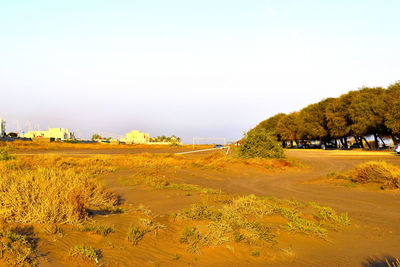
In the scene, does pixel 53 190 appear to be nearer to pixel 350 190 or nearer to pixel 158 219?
pixel 158 219

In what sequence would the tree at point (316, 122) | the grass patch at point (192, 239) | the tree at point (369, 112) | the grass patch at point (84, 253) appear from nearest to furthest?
the grass patch at point (84, 253) < the grass patch at point (192, 239) < the tree at point (369, 112) < the tree at point (316, 122)

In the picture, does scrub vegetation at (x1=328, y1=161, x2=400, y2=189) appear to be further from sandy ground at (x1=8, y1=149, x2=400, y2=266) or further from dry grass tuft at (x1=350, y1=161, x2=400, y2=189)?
sandy ground at (x1=8, y1=149, x2=400, y2=266)

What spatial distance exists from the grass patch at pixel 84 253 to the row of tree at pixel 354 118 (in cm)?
3480

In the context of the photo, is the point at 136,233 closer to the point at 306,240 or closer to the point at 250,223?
the point at 250,223

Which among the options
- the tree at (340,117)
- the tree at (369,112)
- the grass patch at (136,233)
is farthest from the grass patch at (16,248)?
the tree at (340,117)

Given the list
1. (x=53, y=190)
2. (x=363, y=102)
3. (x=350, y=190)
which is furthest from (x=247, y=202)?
(x=363, y=102)

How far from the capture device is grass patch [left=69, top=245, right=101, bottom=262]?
5.04 meters

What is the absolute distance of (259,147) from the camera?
25797mm

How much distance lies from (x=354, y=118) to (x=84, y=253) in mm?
54998

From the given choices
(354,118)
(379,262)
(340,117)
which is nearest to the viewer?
(379,262)

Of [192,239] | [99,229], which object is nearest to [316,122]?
[192,239]

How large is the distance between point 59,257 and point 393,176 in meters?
13.3

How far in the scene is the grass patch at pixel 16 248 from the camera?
453cm

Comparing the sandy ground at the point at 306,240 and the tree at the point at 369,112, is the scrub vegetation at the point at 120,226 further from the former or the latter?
the tree at the point at 369,112
